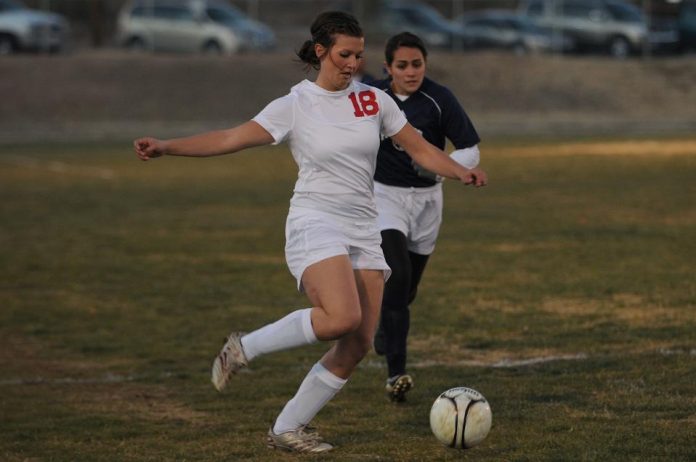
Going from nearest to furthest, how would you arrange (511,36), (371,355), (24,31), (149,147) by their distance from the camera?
1. (149,147)
2. (371,355)
3. (24,31)
4. (511,36)

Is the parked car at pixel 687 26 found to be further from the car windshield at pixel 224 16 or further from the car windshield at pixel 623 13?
the car windshield at pixel 224 16

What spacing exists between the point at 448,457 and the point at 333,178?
1.47 meters

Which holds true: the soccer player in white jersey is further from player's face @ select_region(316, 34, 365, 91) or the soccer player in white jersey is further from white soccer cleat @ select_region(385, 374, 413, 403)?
white soccer cleat @ select_region(385, 374, 413, 403)

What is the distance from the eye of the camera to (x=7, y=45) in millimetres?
45000

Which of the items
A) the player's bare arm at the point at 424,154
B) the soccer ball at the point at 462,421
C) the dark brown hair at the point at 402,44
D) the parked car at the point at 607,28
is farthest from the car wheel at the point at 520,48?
the soccer ball at the point at 462,421

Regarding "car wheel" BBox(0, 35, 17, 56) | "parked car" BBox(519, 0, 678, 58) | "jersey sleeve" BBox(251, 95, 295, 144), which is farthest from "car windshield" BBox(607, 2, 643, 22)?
"jersey sleeve" BBox(251, 95, 295, 144)

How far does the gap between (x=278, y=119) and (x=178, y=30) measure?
4084cm

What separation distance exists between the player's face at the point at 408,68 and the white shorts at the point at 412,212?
64 cm

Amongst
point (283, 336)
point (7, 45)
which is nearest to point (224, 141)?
point (283, 336)

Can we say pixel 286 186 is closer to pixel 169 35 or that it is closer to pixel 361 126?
pixel 361 126

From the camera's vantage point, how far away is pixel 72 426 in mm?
7809

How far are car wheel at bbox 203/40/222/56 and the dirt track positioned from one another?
6.75 ft

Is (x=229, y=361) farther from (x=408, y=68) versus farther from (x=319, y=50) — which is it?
(x=408, y=68)

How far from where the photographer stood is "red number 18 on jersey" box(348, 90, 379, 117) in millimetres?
6758
